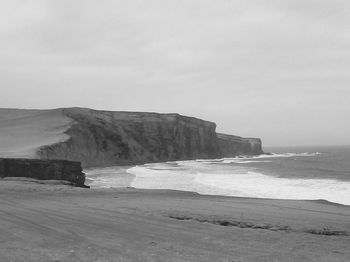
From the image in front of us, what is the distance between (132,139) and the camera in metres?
84.5

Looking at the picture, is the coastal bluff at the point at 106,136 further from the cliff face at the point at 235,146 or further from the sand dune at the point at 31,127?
the cliff face at the point at 235,146

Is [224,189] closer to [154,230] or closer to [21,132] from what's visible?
[154,230]

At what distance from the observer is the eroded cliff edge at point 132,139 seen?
6738cm

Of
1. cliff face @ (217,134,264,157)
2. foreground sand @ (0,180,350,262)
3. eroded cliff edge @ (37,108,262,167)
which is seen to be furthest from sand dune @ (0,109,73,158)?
cliff face @ (217,134,264,157)

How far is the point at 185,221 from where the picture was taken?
1141 cm

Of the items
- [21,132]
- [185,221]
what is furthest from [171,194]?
[21,132]

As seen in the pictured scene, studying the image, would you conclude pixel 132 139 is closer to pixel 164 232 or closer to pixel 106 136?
pixel 106 136

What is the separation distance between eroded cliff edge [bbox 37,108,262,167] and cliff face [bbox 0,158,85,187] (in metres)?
19.6

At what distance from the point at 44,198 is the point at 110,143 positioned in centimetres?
6069

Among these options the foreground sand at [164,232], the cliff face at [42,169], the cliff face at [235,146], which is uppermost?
the cliff face at [235,146]

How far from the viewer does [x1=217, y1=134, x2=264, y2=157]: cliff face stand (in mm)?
118688

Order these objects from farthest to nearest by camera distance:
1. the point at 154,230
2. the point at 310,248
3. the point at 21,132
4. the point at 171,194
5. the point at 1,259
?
the point at 21,132 → the point at 171,194 → the point at 154,230 → the point at 310,248 → the point at 1,259

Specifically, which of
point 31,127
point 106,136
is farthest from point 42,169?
point 106,136

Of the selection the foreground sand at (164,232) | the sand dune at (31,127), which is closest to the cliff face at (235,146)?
the sand dune at (31,127)
